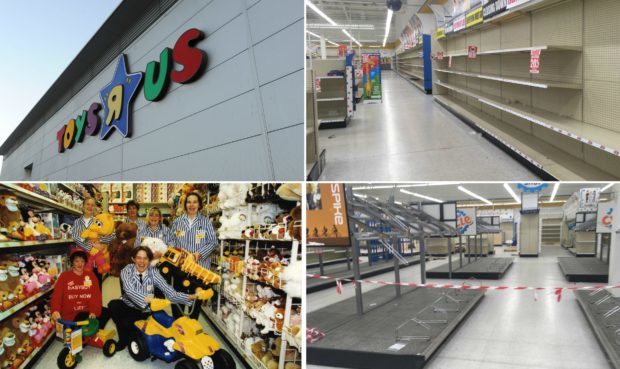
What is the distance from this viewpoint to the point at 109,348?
2705mm

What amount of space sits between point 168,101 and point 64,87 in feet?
20.2

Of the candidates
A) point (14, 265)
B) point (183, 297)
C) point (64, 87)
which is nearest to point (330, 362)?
point (183, 297)

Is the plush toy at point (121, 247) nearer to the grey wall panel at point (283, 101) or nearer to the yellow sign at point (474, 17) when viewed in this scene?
the grey wall panel at point (283, 101)

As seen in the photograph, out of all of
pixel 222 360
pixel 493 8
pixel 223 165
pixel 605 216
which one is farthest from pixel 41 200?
pixel 605 216

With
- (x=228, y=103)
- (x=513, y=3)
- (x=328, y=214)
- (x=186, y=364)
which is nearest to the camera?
(x=186, y=364)

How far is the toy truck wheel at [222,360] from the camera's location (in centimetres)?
256

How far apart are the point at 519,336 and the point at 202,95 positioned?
404cm

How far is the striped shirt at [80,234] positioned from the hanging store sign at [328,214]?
152cm

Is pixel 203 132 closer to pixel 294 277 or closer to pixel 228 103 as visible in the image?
pixel 228 103

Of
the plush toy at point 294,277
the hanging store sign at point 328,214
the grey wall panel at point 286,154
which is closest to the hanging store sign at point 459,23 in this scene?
the grey wall panel at point 286,154

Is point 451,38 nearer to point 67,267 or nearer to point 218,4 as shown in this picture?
point 218,4

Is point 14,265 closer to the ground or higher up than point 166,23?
closer to the ground

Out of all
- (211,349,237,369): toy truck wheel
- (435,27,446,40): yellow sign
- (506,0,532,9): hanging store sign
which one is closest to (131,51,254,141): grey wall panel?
(211,349,237,369): toy truck wheel

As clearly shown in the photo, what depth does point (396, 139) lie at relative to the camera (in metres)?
6.92
